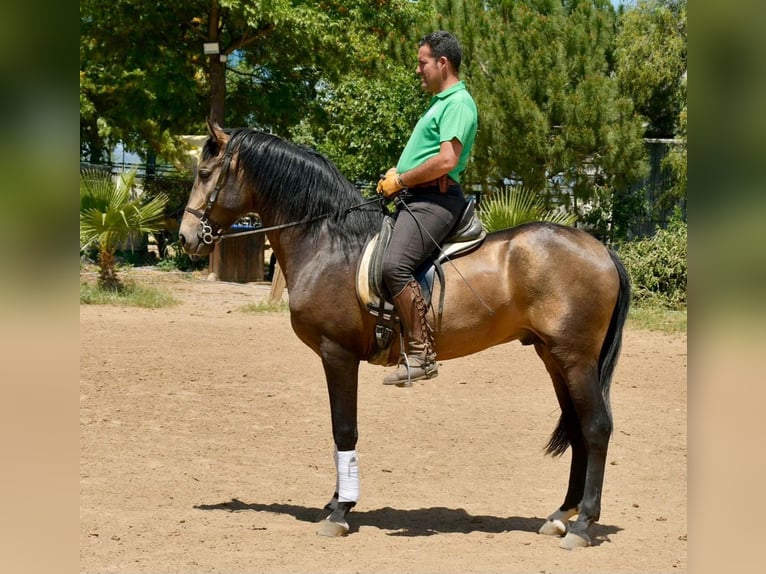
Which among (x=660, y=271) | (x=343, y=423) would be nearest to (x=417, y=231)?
(x=343, y=423)

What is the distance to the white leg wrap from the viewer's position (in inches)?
205

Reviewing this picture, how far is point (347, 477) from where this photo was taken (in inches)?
206

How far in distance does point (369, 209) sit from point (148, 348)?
633 cm

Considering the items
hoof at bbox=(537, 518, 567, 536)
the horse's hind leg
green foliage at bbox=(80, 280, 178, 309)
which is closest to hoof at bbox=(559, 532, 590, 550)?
the horse's hind leg

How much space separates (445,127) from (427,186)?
0.41 meters

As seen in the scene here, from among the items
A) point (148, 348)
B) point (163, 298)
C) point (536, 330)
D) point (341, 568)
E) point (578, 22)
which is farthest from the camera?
point (578, 22)

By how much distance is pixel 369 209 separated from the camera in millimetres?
5379

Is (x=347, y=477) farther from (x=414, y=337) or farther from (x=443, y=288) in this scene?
(x=443, y=288)

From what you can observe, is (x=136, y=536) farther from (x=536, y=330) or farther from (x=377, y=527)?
(x=536, y=330)

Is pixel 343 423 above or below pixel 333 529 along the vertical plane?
above

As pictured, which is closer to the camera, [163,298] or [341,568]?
[341,568]

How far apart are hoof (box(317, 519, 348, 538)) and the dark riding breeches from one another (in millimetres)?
1450

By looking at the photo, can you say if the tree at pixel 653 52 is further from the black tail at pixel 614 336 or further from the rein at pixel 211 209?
the rein at pixel 211 209
